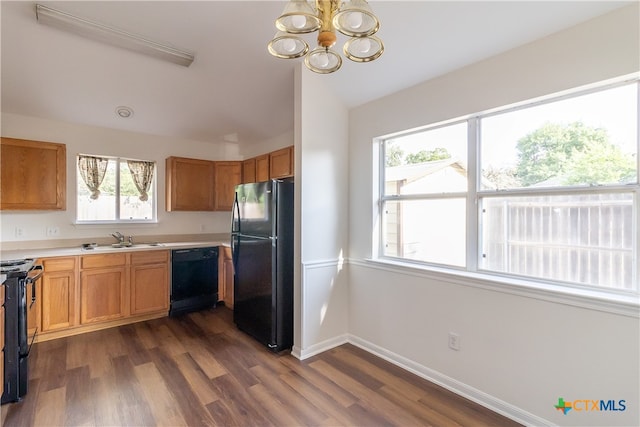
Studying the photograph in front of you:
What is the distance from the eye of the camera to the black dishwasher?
3887 millimetres

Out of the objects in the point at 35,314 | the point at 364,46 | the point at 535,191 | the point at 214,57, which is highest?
the point at 214,57

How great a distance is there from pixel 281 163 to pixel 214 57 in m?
1.36

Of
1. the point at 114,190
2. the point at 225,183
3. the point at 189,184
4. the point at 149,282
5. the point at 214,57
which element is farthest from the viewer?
the point at 225,183

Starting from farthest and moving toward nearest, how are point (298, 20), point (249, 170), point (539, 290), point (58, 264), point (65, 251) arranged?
point (249, 170) → point (65, 251) → point (58, 264) → point (539, 290) → point (298, 20)

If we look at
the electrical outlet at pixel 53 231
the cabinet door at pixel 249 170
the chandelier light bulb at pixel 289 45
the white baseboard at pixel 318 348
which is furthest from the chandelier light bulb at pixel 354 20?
the electrical outlet at pixel 53 231

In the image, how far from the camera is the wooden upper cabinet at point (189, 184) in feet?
14.0

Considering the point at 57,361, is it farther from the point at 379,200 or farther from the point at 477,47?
the point at 477,47

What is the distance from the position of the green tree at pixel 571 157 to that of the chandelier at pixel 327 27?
1.39 m

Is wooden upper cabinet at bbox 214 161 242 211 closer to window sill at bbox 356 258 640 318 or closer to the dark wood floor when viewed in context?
the dark wood floor

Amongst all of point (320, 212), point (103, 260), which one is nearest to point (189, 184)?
point (103, 260)

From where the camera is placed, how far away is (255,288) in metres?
3.18

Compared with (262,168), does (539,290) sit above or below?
below

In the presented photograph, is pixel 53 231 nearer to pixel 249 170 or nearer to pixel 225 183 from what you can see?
pixel 225 183

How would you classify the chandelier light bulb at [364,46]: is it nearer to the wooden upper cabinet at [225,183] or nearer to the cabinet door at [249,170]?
the cabinet door at [249,170]
